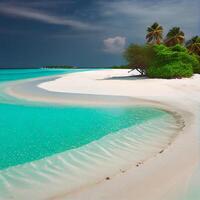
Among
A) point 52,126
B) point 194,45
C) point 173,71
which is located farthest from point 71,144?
point 194,45

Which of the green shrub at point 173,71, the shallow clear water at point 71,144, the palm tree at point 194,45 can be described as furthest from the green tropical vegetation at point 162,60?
the shallow clear water at point 71,144

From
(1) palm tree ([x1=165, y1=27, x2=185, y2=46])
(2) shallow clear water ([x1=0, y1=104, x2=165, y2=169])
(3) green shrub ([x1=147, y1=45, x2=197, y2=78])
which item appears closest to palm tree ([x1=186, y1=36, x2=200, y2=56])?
(1) palm tree ([x1=165, y1=27, x2=185, y2=46])

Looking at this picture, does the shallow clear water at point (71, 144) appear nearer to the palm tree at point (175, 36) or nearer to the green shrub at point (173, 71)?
the green shrub at point (173, 71)

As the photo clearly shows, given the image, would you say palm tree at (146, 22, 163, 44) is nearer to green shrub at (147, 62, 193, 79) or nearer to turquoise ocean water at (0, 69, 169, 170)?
green shrub at (147, 62, 193, 79)

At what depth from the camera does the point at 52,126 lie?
1109 centimetres

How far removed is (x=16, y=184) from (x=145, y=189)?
2.30 m

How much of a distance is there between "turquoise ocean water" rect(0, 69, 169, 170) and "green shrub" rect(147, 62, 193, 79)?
17.1 meters

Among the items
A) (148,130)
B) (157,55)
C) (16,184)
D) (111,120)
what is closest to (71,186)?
(16,184)

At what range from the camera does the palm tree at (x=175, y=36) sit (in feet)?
153

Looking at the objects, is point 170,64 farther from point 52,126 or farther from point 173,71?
point 52,126

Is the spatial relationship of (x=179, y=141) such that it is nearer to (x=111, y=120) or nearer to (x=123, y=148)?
(x=123, y=148)

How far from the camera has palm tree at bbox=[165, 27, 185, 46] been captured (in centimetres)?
4653

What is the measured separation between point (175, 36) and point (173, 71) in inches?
733

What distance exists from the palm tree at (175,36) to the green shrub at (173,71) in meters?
16.3
